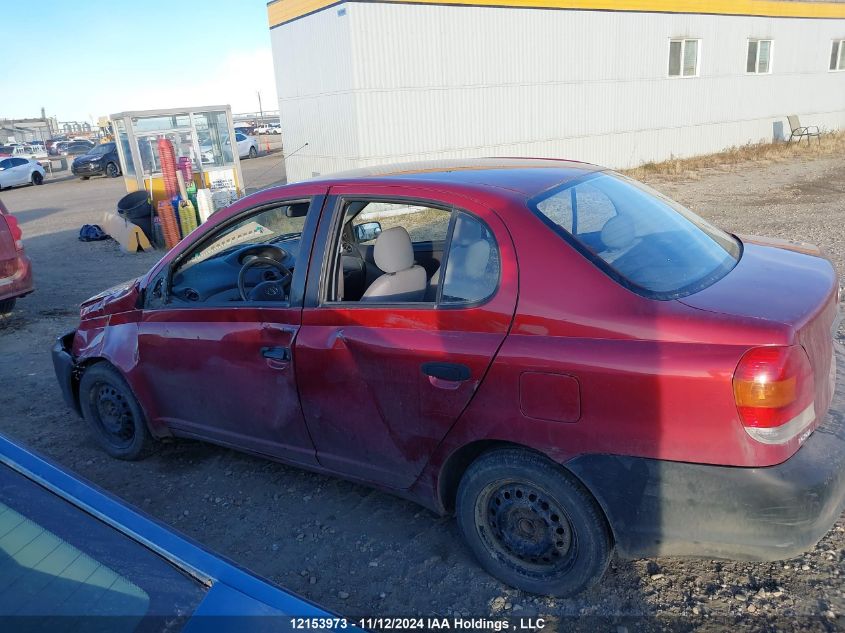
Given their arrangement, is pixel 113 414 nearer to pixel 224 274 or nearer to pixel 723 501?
pixel 224 274

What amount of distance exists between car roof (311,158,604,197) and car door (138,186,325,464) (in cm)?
34

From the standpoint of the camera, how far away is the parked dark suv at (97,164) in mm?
30062

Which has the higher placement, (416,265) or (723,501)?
(416,265)

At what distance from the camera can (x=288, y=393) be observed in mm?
3201

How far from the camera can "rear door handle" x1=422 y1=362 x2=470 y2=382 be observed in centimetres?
260

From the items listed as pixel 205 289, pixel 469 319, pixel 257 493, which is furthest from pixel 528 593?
pixel 205 289

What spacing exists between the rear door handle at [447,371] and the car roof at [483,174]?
78 centimetres

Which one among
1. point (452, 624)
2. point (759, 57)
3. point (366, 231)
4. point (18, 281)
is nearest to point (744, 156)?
point (759, 57)

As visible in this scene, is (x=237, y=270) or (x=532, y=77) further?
(x=532, y=77)

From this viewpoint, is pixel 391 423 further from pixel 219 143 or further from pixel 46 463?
pixel 219 143

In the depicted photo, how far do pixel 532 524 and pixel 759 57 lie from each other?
23636 millimetres

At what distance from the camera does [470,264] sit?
269cm

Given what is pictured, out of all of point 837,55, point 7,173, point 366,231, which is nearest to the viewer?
point 366,231

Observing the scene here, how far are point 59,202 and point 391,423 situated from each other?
2337cm
